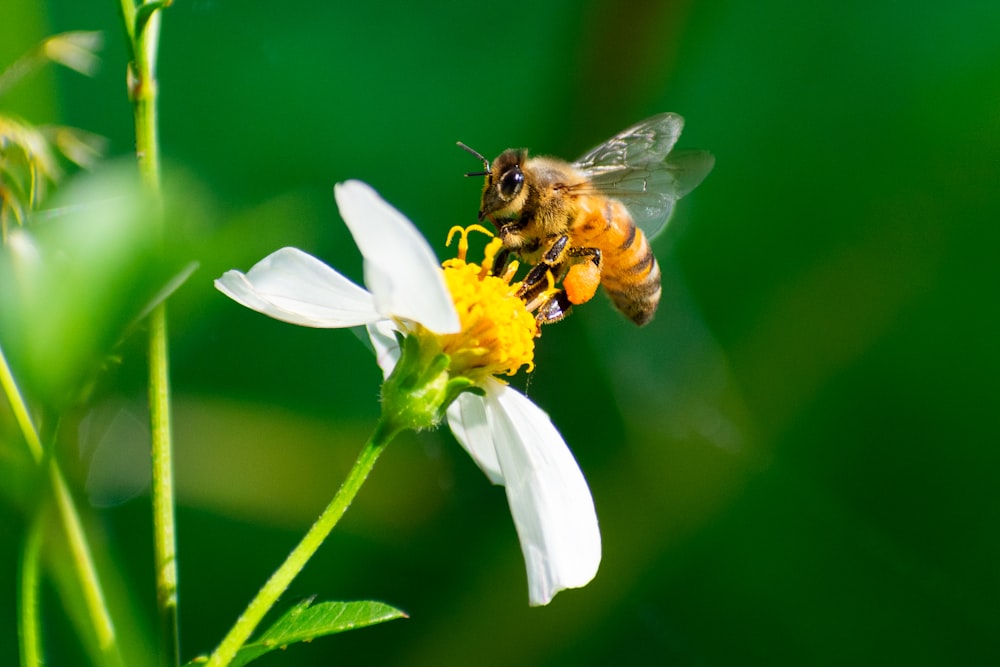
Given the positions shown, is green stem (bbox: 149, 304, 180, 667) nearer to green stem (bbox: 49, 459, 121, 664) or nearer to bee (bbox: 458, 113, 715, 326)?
green stem (bbox: 49, 459, 121, 664)

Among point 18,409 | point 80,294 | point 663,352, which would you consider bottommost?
point 663,352

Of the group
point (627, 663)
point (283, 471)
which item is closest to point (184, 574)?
point (283, 471)

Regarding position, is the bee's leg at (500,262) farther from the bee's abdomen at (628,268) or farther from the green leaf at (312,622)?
the green leaf at (312,622)

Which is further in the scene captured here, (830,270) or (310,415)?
(830,270)

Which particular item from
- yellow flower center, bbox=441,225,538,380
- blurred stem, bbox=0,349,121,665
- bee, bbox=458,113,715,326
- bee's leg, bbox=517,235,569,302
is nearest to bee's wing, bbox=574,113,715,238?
bee, bbox=458,113,715,326

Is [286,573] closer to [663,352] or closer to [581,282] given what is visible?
[581,282]

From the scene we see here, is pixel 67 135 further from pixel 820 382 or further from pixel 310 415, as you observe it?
pixel 820 382

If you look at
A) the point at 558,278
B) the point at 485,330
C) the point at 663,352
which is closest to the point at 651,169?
the point at 558,278
